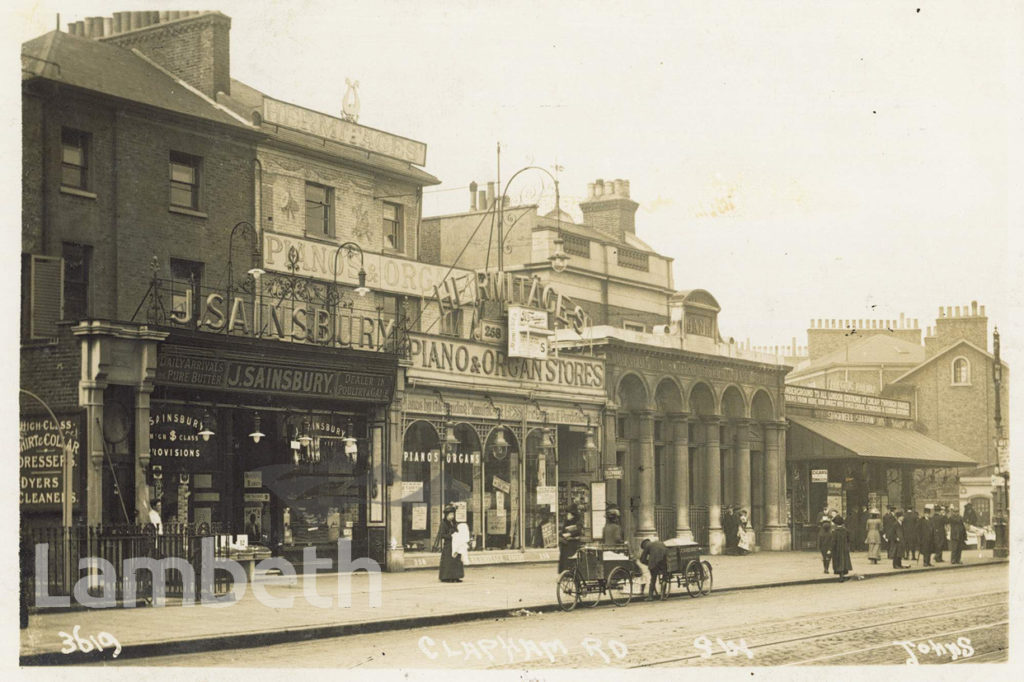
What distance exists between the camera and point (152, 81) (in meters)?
29.0

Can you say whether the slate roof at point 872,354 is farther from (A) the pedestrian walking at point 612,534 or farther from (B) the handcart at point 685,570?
(A) the pedestrian walking at point 612,534

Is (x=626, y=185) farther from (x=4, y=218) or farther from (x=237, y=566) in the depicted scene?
(x=4, y=218)

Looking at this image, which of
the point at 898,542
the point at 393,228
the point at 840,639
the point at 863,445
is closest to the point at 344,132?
the point at 393,228

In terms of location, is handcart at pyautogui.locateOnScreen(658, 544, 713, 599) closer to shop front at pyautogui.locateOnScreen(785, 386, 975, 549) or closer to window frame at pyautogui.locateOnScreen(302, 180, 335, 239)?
window frame at pyautogui.locateOnScreen(302, 180, 335, 239)

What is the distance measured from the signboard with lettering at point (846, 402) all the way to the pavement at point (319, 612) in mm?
14554

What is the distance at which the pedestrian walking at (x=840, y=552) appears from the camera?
103 feet

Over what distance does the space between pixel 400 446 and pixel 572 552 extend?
7.38m

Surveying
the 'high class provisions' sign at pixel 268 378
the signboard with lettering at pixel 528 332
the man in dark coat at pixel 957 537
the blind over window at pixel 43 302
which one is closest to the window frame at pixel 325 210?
the 'high class provisions' sign at pixel 268 378

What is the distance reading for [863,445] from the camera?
46.0 m

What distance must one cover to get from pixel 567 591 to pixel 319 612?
4766mm

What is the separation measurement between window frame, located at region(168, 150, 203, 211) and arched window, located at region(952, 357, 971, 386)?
3354 cm

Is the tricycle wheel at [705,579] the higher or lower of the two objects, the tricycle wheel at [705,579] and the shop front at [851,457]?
the lower

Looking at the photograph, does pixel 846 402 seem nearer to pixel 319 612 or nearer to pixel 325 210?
pixel 325 210

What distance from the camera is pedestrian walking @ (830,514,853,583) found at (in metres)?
31.5
